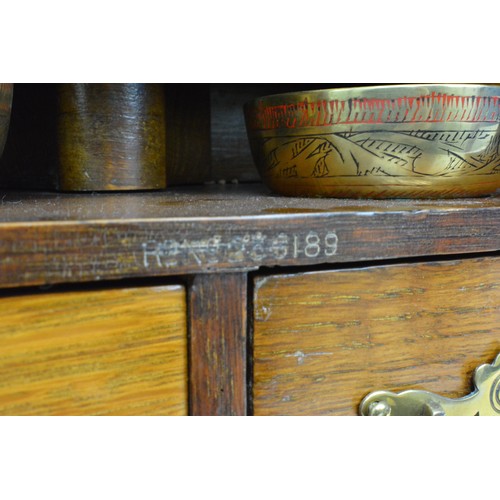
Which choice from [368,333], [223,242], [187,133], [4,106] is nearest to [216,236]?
[223,242]

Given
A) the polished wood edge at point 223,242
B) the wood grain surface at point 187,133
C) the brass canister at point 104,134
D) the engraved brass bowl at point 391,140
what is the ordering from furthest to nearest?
the wood grain surface at point 187,133
the brass canister at point 104,134
the engraved brass bowl at point 391,140
the polished wood edge at point 223,242

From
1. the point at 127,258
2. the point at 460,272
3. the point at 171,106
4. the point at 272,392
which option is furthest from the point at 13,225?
the point at 171,106

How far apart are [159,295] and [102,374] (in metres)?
0.06

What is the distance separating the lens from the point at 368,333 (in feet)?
1.30

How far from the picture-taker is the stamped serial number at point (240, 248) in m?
0.34

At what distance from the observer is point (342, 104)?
47cm

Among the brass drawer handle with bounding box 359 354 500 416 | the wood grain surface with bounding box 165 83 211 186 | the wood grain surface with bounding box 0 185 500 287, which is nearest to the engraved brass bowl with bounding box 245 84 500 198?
the wood grain surface with bounding box 0 185 500 287

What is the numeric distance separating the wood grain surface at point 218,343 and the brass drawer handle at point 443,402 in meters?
0.10

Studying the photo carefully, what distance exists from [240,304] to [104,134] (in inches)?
13.1

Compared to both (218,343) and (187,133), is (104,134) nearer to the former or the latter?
(187,133)

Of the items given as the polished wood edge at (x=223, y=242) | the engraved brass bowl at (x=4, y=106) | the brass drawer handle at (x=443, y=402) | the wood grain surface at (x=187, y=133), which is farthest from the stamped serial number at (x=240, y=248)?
the wood grain surface at (x=187, y=133)

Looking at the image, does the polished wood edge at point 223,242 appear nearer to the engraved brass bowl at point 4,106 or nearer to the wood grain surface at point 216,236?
the wood grain surface at point 216,236

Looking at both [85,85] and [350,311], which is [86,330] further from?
[85,85]

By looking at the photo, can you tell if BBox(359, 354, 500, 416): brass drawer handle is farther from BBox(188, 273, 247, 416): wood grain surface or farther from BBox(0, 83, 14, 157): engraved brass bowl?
BBox(0, 83, 14, 157): engraved brass bowl
